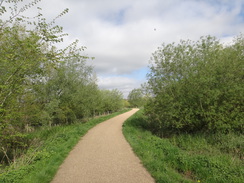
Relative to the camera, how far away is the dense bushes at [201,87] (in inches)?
348

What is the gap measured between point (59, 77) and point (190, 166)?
14.3 m

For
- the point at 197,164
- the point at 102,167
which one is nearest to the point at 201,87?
the point at 197,164

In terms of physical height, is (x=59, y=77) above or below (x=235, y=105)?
above

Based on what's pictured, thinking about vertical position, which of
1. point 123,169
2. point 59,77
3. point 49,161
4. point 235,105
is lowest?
point 123,169

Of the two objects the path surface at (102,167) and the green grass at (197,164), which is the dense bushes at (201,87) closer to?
the green grass at (197,164)

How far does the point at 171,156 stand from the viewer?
19.6 feet

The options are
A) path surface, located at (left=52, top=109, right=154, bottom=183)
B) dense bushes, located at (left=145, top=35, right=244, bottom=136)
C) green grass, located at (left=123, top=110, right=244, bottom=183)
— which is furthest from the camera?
dense bushes, located at (left=145, top=35, right=244, bottom=136)

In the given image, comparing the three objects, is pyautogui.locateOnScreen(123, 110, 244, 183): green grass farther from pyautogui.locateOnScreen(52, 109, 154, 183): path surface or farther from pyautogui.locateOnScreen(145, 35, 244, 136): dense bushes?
pyautogui.locateOnScreen(145, 35, 244, 136): dense bushes

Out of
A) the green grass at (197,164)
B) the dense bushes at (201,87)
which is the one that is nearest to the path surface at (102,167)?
the green grass at (197,164)

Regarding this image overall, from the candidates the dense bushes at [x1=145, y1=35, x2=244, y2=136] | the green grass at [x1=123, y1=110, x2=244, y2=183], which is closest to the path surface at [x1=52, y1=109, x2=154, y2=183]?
the green grass at [x1=123, y1=110, x2=244, y2=183]

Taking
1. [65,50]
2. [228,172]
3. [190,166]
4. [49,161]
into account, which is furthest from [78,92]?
[228,172]

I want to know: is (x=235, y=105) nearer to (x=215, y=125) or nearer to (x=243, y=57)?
(x=215, y=125)

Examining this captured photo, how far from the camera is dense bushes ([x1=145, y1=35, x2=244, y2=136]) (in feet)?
29.0

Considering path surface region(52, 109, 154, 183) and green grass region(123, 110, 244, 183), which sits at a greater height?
path surface region(52, 109, 154, 183)
